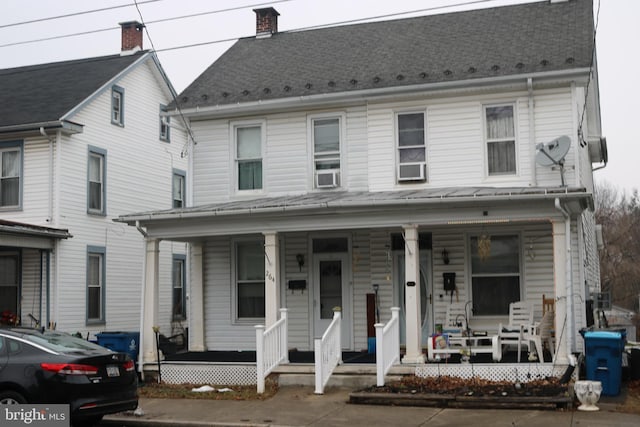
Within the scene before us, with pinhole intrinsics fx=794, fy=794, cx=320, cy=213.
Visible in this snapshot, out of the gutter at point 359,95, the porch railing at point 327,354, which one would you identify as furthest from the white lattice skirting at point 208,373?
the gutter at point 359,95

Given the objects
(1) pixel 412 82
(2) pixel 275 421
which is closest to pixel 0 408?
(2) pixel 275 421

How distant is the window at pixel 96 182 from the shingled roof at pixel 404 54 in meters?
4.27

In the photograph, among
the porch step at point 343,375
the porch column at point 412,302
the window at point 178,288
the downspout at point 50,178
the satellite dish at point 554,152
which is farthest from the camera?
the window at point 178,288

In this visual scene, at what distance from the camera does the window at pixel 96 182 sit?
2136 cm

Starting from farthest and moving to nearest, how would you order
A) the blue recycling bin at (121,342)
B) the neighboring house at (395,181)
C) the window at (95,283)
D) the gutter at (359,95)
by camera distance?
the window at (95,283)
the blue recycling bin at (121,342)
the gutter at (359,95)
the neighboring house at (395,181)

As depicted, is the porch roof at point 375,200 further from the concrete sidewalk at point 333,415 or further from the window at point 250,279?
the concrete sidewalk at point 333,415

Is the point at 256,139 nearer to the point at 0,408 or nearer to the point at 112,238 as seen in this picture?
the point at 112,238

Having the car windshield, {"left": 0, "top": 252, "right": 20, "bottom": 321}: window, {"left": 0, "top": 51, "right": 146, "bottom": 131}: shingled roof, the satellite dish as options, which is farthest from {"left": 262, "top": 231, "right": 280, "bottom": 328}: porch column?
{"left": 0, "top": 252, "right": 20, "bottom": 321}: window

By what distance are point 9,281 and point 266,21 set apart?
376 inches

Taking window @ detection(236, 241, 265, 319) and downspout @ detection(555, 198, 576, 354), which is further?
Result: window @ detection(236, 241, 265, 319)

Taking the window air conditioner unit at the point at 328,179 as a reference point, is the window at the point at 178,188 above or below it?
above

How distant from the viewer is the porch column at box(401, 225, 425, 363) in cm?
1408

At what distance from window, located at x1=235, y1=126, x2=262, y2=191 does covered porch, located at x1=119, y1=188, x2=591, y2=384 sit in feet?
3.94

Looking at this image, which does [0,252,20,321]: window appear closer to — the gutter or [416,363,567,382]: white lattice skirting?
the gutter
